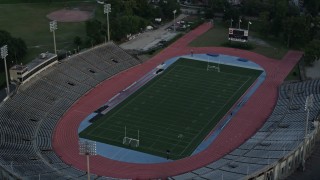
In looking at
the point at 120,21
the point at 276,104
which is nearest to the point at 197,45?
the point at 120,21

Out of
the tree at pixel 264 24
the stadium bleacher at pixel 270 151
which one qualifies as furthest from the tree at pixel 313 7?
the stadium bleacher at pixel 270 151

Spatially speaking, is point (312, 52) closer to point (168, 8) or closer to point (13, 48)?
point (168, 8)

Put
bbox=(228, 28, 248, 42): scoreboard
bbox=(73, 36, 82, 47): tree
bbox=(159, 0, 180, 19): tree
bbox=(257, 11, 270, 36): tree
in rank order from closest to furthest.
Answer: bbox=(73, 36, 82, 47): tree < bbox=(228, 28, 248, 42): scoreboard < bbox=(257, 11, 270, 36): tree < bbox=(159, 0, 180, 19): tree

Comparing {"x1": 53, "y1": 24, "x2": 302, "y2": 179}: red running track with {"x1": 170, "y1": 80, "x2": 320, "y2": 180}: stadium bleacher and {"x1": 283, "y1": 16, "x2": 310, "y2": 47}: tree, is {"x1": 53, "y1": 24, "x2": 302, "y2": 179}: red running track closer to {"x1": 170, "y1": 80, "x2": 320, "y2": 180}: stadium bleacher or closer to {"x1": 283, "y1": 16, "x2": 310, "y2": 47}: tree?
{"x1": 170, "y1": 80, "x2": 320, "y2": 180}: stadium bleacher

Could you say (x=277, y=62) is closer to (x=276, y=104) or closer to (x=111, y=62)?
(x=276, y=104)

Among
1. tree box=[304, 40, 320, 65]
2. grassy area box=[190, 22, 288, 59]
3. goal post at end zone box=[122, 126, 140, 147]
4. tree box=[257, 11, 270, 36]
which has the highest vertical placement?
tree box=[257, 11, 270, 36]

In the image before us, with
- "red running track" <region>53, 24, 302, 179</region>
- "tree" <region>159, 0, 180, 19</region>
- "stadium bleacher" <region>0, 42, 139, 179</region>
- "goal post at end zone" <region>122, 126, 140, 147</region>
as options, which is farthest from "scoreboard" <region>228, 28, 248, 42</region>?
"goal post at end zone" <region>122, 126, 140, 147</region>
